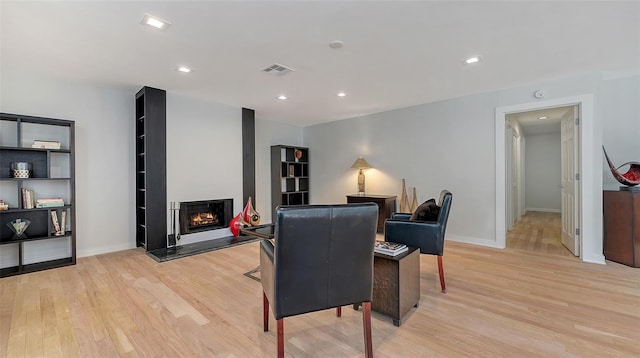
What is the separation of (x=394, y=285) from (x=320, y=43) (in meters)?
2.20

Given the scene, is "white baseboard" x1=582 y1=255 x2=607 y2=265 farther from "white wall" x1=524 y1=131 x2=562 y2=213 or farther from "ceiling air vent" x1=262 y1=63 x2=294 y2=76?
"white wall" x1=524 y1=131 x2=562 y2=213

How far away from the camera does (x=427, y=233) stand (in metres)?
2.65

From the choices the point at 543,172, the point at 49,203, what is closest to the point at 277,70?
the point at 49,203

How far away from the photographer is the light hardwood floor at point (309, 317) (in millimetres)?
1774

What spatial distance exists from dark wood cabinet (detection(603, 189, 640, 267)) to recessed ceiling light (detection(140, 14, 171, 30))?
5206 millimetres

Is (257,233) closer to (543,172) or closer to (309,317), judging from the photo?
(309,317)

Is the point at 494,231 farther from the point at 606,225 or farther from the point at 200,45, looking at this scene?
the point at 200,45

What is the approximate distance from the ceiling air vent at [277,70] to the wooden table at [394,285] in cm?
229

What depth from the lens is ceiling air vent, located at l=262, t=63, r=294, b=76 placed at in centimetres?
311

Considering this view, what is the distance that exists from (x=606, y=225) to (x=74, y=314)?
5.76 m

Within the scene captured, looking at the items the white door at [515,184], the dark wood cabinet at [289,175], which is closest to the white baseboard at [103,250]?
the dark wood cabinet at [289,175]

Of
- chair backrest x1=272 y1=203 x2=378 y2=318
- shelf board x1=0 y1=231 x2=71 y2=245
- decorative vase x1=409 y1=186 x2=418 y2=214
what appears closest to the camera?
chair backrest x1=272 y1=203 x2=378 y2=318

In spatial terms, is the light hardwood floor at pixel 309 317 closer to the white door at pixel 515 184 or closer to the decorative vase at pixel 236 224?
the decorative vase at pixel 236 224

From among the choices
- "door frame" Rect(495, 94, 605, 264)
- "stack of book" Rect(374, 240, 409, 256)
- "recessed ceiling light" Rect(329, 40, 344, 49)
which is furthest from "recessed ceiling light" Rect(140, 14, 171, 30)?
"door frame" Rect(495, 94, 605, 264)
